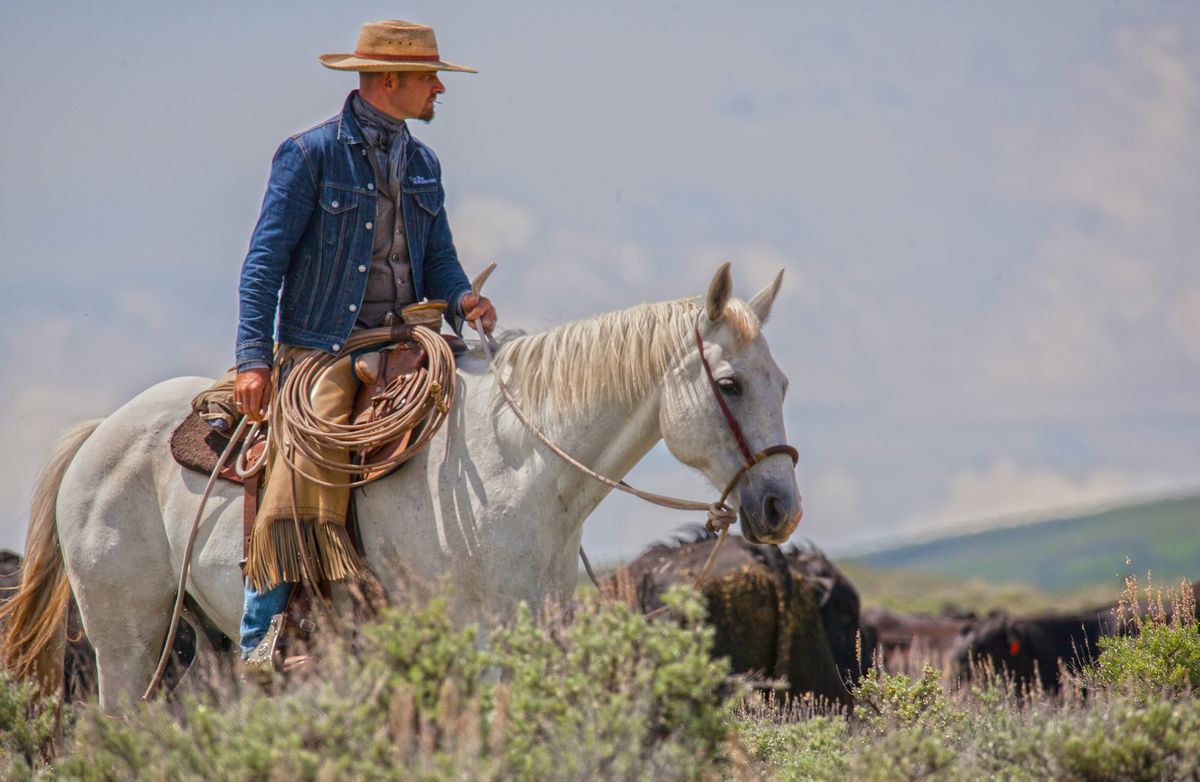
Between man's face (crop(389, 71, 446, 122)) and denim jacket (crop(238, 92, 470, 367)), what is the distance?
8.4 inches

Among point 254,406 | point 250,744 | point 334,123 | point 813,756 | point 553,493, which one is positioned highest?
point 334,123

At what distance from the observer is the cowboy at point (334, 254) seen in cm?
583

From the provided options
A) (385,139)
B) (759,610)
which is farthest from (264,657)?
(759,610)

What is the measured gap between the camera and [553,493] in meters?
5.71

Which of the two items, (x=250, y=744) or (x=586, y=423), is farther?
(x=586, y=423)

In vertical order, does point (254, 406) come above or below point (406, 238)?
below

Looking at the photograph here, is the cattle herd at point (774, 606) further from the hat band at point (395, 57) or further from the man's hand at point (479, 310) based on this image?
the hat band at point (395, 57)

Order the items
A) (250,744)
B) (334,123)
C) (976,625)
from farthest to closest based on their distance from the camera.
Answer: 1. (976,625)
2. (334,123)
3. (250,744)

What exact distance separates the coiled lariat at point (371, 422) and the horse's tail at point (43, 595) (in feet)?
5.49

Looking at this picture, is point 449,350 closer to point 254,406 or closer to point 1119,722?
point 254,406

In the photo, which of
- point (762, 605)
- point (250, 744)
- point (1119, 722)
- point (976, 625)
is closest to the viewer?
point (250, 744)

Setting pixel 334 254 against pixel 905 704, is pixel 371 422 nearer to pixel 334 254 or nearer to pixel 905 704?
pixel 334 254

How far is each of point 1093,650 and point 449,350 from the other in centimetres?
1100

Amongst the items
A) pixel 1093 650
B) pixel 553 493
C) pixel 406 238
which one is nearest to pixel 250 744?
pixel 553 493
